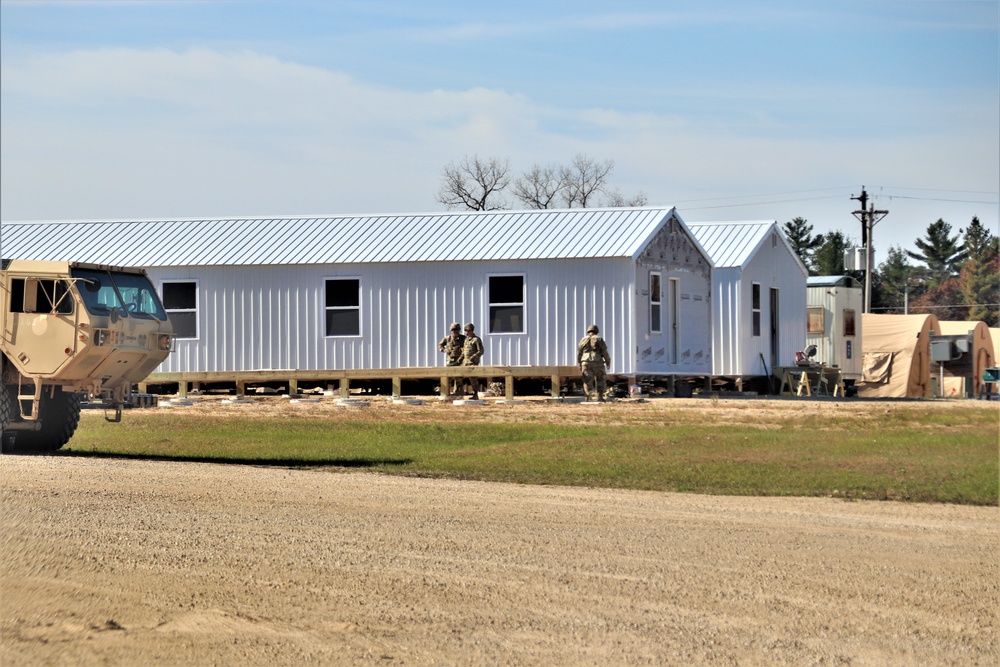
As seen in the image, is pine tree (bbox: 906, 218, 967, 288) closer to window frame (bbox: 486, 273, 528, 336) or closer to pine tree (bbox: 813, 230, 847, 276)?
pine tree (bbox: 813, 230, 847, 276)

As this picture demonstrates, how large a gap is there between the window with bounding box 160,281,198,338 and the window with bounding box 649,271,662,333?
31.7 ft

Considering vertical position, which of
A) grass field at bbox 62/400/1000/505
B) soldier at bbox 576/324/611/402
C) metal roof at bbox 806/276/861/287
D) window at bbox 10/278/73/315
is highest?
metal roof at bbox 806/276/861/287

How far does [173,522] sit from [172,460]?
5.69m

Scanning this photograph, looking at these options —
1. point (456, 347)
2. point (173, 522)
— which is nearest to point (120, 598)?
point (173, 522)

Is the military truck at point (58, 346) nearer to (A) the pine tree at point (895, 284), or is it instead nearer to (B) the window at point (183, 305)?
(B) the window at point (183, 305)

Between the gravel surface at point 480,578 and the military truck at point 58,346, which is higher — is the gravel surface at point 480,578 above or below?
below

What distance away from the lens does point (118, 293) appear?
1662cm

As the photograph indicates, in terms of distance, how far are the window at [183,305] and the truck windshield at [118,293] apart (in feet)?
35.9

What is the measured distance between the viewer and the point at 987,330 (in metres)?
41.7

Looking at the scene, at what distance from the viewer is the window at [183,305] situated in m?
28.2

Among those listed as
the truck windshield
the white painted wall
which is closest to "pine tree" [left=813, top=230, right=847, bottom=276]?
the white painted wall

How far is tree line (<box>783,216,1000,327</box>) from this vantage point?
274ft

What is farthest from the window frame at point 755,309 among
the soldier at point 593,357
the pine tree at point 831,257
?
the pine tree at point 831,257

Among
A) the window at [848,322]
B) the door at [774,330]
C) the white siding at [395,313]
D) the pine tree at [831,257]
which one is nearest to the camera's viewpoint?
the white siding at [395,313]
